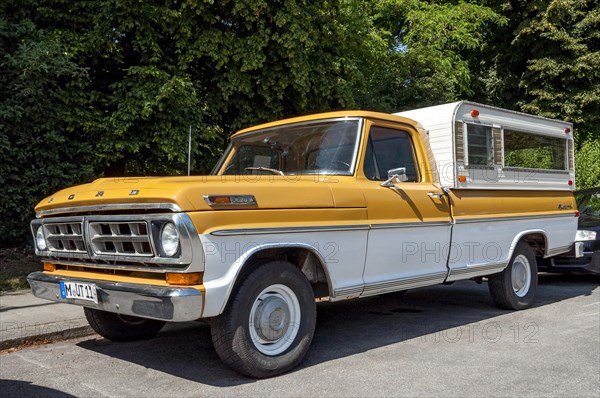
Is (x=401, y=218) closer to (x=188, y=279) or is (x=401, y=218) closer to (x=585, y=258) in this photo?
(x=188, y=279)

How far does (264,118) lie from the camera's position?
1086cm

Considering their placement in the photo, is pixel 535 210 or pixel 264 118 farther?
pixel 264 118

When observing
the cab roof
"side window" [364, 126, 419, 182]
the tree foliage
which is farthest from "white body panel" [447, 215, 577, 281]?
the tree foliage

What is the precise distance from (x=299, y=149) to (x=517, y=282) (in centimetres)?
343

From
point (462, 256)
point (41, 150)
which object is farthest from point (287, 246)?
point (41, 150)

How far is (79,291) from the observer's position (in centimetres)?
426

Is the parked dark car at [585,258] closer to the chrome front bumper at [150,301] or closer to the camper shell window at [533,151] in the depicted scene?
the camper shell window at [533,151]

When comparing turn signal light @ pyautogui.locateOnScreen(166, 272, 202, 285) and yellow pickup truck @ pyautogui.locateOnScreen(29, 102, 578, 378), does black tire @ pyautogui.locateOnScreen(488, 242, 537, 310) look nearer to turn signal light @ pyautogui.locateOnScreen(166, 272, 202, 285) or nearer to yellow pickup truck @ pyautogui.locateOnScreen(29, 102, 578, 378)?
yellow pickup truck @ pyautogui.locateOnScreen(29, 102, 578, 378)

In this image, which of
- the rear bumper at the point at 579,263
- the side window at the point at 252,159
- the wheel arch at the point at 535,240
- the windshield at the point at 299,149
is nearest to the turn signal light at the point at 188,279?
the windshield at the point at 299,149

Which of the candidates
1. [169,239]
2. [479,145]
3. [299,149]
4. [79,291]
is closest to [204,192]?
[169,239]

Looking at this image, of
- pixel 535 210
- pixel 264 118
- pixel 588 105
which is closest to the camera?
pixel 535 210

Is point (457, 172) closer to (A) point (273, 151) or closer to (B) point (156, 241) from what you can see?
(A) point (273, 151)

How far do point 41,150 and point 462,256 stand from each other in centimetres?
660

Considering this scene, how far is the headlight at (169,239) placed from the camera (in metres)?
3.76
